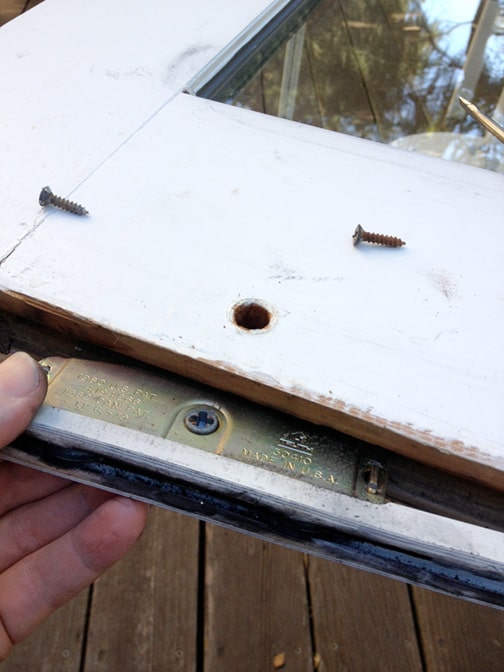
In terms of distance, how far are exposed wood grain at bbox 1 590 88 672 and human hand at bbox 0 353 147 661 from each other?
353mm

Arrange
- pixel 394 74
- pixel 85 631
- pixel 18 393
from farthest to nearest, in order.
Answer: pixel 85 631 < pixel 394 74 < pixel 18 393

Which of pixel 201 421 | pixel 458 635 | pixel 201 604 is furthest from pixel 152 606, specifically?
pixel 201 421

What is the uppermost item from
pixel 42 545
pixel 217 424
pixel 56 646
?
pixel 217 424

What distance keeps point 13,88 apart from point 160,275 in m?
0.43

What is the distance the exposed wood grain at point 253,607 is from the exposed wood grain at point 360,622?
3 centimetres

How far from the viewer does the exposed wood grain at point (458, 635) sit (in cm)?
121

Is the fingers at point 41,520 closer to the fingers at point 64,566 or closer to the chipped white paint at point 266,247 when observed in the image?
→ the fingers at point 64,566

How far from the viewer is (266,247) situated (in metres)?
0.66

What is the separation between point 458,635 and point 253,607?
1.45 ft

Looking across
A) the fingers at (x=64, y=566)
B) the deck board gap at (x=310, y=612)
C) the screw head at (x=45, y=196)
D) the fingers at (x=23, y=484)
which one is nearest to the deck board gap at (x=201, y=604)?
the deck board gap at (x=310, y=612)

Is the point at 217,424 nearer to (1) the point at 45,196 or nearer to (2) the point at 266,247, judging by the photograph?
(2) the point at 266,247

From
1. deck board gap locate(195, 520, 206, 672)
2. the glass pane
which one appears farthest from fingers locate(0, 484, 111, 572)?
the glass pane

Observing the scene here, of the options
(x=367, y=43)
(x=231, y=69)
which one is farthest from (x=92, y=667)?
(x=367, y=43)

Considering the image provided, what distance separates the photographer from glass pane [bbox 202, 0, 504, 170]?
974 mm
